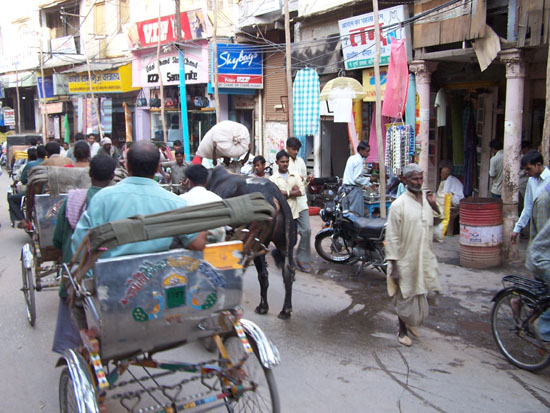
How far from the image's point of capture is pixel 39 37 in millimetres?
27625

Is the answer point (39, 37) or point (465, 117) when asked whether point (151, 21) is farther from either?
point (465, 117)

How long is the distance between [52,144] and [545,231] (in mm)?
7479

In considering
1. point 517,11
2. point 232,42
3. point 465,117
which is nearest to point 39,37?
point 232,42

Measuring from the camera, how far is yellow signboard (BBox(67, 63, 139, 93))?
73.7ft

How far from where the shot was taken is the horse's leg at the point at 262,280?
19.8 ft

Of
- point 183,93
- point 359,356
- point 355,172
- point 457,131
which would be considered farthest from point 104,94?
point 359,356

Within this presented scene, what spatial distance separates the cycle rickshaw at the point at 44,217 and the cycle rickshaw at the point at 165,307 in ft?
8.45

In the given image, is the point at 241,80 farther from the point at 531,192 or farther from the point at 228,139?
the point at 531,192

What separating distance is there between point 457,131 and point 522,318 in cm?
762

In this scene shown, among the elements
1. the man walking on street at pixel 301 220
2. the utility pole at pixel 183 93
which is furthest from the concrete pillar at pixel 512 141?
the utility pole at pixel 183 93

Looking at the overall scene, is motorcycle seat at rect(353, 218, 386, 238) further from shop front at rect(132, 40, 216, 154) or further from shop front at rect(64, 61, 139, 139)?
shop front at rect(64, 61, 139, 139)

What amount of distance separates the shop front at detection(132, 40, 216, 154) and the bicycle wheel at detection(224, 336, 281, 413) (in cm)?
1586

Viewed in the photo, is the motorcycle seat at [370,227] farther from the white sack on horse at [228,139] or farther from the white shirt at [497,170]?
the white shirt at [497,170]

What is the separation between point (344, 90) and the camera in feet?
37.5
